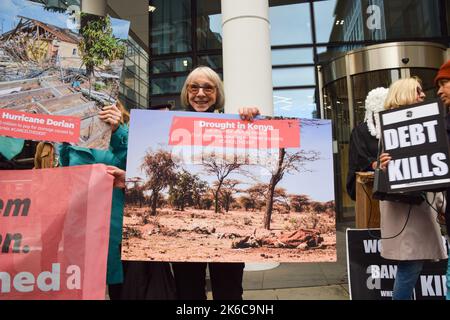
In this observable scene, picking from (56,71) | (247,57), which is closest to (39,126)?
(56,71)

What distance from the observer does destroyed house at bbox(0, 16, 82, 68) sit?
6.36 feet

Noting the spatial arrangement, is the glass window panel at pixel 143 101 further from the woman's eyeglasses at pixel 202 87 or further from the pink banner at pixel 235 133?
the pink banner at pixel 235 133

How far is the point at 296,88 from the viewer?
10023 millimetres

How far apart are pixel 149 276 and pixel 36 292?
0.59 m

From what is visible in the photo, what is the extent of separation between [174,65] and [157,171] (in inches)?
349

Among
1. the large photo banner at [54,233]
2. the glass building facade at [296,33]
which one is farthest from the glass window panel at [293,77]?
the large photo banner at [54,233]

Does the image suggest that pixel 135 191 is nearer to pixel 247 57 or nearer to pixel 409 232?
pixel 409 232

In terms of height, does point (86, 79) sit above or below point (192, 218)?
above

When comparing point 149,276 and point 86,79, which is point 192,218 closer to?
point 149,276

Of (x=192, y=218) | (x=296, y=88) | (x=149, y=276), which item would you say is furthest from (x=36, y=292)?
(x=296, y=88)

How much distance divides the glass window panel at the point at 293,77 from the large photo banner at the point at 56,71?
27.5 feet

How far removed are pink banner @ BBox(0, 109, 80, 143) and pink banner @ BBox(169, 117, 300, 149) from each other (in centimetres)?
50

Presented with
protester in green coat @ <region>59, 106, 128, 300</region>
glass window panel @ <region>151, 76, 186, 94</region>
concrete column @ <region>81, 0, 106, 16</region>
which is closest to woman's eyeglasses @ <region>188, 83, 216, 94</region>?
protester in green coat @ <region>59, 106, 128, 300</region>
